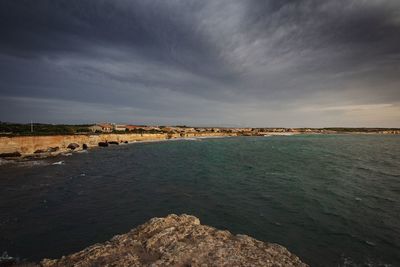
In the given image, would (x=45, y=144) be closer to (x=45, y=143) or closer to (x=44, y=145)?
(x=45, y=143)

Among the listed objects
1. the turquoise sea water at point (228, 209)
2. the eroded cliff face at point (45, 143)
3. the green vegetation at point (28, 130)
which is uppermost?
the green vegetation at point (28, 130)

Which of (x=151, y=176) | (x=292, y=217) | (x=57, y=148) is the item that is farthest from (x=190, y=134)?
(x=292, y=217)

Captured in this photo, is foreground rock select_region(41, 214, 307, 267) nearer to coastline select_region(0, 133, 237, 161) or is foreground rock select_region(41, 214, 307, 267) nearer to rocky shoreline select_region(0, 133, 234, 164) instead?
rocky shoreline select_region(0, 133, 234, 164)

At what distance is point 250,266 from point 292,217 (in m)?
9.53

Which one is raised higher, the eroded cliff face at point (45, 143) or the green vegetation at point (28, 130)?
the green vegetation at point (28, 130)

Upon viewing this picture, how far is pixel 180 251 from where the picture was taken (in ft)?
25.6

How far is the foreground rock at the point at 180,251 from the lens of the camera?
287 inches

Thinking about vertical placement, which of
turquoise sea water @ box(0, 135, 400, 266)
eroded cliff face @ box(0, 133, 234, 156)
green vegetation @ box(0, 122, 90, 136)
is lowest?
turquoise sea water @ box(0, 135, 400, 266)

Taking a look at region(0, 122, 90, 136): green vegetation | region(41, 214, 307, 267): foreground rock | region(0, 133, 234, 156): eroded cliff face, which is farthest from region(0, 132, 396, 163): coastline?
region(41, 214, 307, 267): foreground rock

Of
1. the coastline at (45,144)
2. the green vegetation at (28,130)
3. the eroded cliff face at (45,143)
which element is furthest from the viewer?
the green vegetation at (28,130)

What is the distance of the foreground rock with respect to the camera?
7289 millimetres

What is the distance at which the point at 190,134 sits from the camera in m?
154

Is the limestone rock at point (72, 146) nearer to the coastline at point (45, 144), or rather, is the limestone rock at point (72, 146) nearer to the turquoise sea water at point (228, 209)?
the coastline at point (45, 144)

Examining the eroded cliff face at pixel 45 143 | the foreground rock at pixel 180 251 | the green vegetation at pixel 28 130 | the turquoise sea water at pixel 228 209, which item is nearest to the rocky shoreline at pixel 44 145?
the eroded cliff face at pixel 45 143
